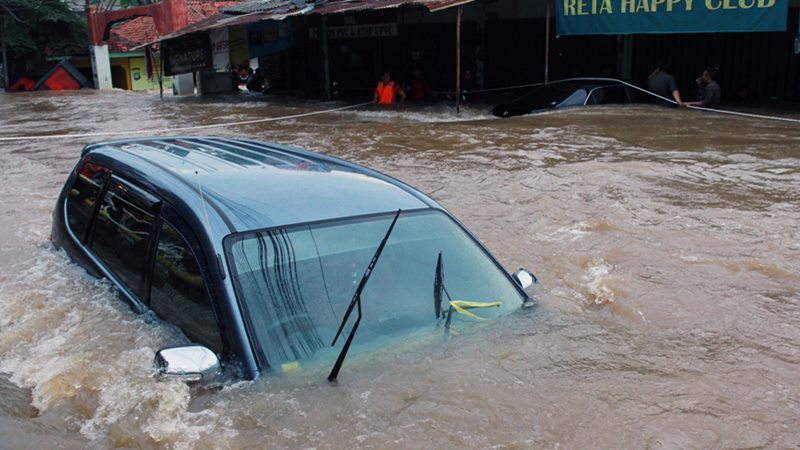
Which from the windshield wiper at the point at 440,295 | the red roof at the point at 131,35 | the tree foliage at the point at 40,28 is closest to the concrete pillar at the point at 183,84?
the red roof at the point at 131,35

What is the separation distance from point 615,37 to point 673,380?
60.3 ft

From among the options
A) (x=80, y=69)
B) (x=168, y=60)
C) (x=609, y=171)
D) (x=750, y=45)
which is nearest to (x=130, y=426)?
(x=609, y=171)

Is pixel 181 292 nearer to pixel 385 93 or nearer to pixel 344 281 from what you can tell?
pixel 344 281

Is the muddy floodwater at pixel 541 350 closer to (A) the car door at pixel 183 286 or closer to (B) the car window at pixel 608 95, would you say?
(A) the car door at pixel 183 286

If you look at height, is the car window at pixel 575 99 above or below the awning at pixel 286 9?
below

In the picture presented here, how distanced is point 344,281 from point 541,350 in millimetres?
1126

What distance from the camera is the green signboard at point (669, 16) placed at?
14086 millimetres

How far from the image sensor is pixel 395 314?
3.76 m

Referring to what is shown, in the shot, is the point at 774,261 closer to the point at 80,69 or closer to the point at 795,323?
the point at 795,323

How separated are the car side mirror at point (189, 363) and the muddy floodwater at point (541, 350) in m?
0.13

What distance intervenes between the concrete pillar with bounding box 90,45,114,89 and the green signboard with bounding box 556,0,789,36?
76.4ft

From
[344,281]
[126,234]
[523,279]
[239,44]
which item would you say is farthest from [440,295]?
[239,44]

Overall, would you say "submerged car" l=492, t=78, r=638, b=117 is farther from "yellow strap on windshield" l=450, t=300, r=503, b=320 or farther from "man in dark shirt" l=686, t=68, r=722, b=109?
"yellow strap on windshield" l=450, t=300, r=503, b=320

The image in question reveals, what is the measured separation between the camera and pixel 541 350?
410cm
